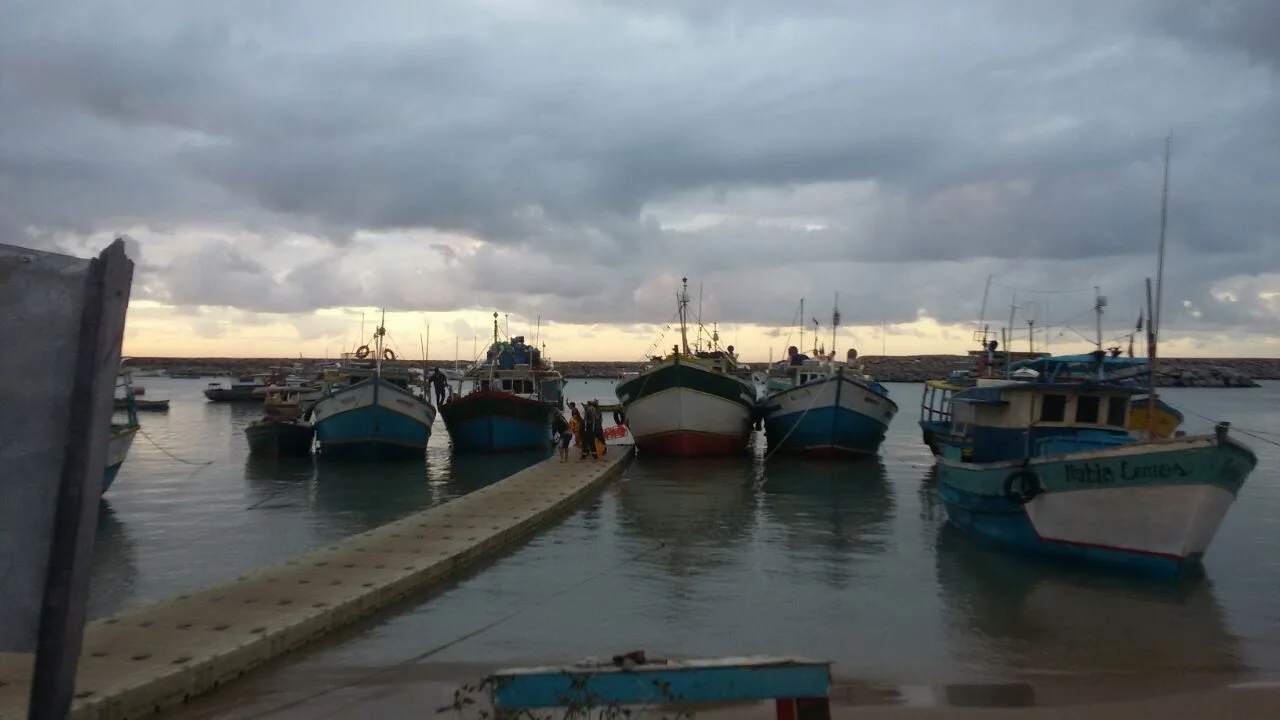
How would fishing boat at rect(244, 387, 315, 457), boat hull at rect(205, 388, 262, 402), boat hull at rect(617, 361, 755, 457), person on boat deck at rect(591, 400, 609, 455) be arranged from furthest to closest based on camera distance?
boat hull at rect(205, 388, 262, 402) < fishing boat at rect(244, 387, 315, 457) < boat hull at rect(617, 361, 755, 457) < person on boat deck at rect(591, 400, 609, 455)

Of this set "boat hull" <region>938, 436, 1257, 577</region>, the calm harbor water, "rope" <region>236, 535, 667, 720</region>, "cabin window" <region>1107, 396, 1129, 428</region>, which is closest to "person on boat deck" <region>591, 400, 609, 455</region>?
the calm harbor water

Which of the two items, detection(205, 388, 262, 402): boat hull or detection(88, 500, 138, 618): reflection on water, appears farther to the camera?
detection(205, 388, 262, 402): boat hull

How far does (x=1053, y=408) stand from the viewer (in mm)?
17125

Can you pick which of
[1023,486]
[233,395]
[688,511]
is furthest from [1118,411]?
[233,395]

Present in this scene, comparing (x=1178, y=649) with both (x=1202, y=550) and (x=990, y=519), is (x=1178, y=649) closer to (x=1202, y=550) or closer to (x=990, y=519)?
(x=1202, y=550)

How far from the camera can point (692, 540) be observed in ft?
57.3

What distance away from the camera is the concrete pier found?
24.5 ft

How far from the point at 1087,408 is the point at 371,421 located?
73.7ft

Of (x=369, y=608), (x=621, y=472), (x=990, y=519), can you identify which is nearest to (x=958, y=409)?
(x=990, y=519)

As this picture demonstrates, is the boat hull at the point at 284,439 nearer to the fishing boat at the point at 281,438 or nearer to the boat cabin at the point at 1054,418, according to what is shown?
the fishing boat at the point at 281,438

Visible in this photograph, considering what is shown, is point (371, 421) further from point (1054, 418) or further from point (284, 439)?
point (1054, 418)

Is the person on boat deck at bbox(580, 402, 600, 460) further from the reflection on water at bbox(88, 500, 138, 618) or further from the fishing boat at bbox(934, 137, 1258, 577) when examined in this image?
the reflection on water at bbox(88, 500, 138, 618)

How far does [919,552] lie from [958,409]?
514cm

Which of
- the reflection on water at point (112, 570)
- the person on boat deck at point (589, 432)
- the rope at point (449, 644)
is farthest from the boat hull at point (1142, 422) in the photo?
the reflection on water at point (112, 570)
